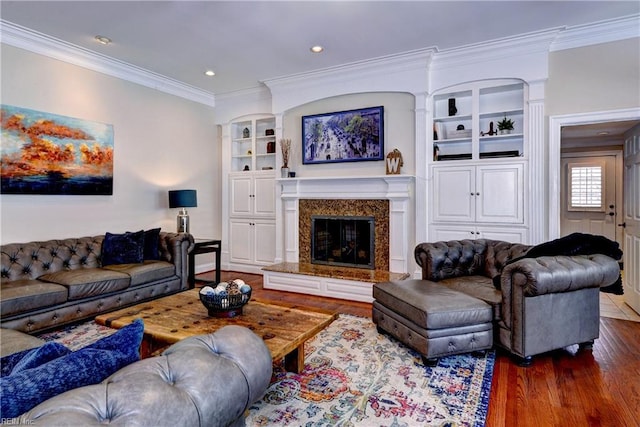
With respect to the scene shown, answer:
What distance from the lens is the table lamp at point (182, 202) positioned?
4948mm

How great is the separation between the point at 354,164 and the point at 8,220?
12.9 feet

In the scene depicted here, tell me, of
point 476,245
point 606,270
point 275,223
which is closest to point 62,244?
point 275,223

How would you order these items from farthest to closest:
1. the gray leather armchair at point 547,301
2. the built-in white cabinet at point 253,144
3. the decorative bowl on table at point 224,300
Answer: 1. the built-in white cabinet at point 253,144
2. the gray leather armchair at point 547,301
3. the decorative bowl on table at point 224,300

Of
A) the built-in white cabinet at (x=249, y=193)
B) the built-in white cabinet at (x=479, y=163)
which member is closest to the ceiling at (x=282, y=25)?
the built-in white cabinet at (x=479, y=163)

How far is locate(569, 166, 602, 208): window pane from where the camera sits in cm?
704

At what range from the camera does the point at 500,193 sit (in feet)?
13.6

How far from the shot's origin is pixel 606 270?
264 centimetres

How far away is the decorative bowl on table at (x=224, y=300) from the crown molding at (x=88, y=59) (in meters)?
3.43

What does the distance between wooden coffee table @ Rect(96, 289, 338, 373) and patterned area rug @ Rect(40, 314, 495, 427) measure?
0.26m

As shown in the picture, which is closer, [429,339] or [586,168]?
[429,339]

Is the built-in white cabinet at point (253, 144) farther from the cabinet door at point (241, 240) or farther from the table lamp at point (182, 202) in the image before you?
the table lamp at point (182, 202)

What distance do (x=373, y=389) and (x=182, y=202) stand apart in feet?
12.1

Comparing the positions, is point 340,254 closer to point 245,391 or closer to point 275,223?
point 275,223

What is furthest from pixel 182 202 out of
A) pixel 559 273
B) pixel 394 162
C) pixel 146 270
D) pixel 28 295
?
pixel 559 273
